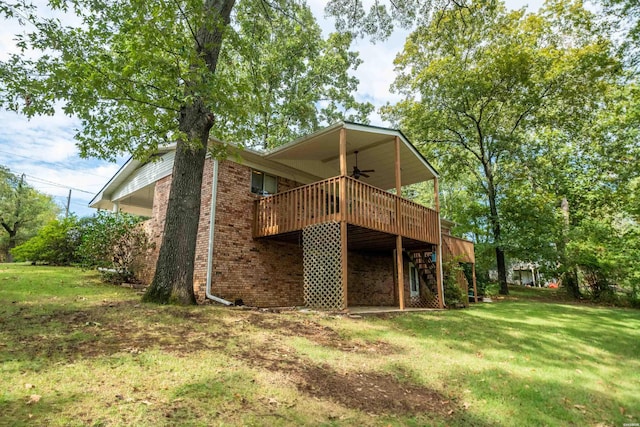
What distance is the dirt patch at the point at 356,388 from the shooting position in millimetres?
3715

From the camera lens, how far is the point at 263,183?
38.2ft

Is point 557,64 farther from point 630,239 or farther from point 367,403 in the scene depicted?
point 367,403

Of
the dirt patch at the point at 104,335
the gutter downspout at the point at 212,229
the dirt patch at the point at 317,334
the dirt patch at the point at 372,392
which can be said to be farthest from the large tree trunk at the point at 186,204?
the dirt patch at the point at 372,392

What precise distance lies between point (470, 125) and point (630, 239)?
30.9ft

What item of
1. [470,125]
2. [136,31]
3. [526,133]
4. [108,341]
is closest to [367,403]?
[108,341]

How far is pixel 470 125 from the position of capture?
20.5 m

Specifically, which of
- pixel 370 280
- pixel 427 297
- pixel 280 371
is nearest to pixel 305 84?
pixel 370 280

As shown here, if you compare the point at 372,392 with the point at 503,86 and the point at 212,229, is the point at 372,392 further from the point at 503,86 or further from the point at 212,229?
the point at 503,86

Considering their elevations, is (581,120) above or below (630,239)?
above

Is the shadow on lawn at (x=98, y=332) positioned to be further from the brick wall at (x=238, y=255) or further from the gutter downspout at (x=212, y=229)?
the brick wall at (x=238, y=255)

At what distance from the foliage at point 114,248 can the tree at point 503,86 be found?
15110mm

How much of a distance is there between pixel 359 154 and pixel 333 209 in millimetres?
3694

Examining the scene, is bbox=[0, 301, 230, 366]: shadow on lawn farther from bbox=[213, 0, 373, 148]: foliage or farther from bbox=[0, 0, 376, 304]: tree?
bbox=[213, 0, 373, 148]: foliage

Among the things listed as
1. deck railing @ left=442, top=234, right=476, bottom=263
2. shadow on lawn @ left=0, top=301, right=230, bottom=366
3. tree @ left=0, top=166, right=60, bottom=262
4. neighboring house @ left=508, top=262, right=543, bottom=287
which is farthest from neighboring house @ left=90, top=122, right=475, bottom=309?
neighboring house @ left=508, top=262, right=543, bottom=287
